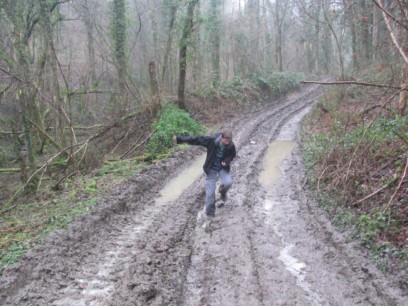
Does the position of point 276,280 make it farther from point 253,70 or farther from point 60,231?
point 253,70

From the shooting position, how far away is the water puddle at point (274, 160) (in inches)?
459

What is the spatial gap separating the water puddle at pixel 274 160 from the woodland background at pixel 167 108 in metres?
0.94

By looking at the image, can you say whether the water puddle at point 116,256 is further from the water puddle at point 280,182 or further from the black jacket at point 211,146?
the water puddle at point 280,182

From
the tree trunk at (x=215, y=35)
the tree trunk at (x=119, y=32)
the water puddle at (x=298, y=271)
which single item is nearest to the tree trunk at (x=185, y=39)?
the tree trunk at (x=119, y=32)

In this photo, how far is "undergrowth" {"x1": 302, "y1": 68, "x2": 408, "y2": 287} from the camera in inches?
258

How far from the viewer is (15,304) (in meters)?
5.47

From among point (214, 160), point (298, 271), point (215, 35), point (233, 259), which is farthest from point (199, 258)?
point (215, 35)

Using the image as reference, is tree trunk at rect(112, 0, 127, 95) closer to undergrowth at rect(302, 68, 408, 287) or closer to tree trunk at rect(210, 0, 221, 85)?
tree trunk at rect(210, 0, 221, 85)

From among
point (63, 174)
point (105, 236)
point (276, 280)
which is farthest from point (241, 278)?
point (63, 174)

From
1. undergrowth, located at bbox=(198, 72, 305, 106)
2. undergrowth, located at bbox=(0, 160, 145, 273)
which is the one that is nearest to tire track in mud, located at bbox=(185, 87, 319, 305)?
undergrowth, located at bbox=(0, 160, 145, 273)

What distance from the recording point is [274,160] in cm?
1388

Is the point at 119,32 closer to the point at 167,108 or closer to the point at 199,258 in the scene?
the point at 167,108

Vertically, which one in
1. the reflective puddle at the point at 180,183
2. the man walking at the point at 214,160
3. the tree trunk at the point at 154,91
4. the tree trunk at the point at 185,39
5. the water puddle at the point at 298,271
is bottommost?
the water puddle at the point at 298,271

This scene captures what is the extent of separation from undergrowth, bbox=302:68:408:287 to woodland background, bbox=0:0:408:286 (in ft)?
0.10
